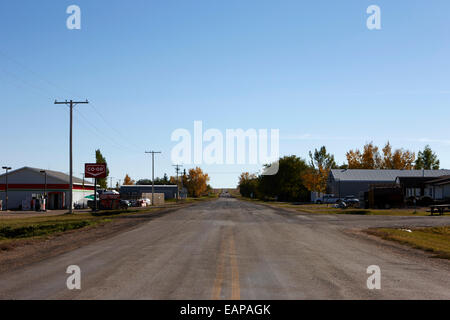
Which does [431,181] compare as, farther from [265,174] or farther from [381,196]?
[265,174]

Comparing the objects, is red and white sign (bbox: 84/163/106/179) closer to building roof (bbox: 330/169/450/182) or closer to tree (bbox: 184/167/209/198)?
building roof (bbox: 330/169/450/182)

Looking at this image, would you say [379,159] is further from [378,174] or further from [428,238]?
[428,238]

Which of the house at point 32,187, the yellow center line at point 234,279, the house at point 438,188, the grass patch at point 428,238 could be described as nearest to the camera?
the yellow center line at point 234,279

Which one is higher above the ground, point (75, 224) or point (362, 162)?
point (362, 162)

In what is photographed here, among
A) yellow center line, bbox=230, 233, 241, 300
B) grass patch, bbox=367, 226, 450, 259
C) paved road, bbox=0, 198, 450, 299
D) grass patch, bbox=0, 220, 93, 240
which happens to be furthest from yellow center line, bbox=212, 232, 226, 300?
grass patch, bbox=0, 220, 93, 240

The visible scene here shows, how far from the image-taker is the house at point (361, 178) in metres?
93.2

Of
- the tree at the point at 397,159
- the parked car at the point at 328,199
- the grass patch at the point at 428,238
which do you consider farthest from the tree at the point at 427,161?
the grass patch at the point at 428,238

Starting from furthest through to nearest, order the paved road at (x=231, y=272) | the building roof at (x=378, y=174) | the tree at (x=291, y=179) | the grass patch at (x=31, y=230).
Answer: the tree at (x=291, y=179), the building roof at (x=378, y=174), the grass patch at (x=31, y=230), the paved road at (x=231, y=272)

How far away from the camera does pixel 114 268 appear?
12.0m

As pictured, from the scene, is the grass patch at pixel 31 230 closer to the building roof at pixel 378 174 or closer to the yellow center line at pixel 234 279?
the yellow center line at pixel 234 279

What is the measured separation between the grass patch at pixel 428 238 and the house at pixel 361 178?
67.0 meters

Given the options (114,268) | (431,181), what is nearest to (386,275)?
(114,268)

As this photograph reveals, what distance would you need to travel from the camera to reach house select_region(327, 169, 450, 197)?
9325 centimetres
